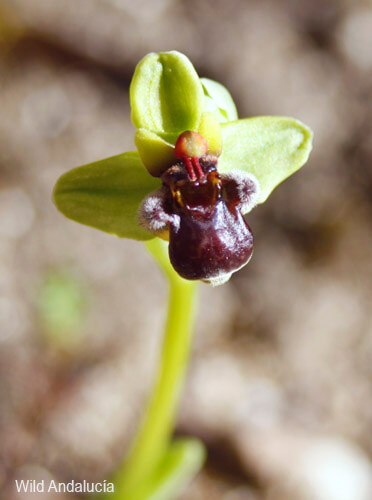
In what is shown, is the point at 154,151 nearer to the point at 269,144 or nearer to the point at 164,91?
the point at 164,91

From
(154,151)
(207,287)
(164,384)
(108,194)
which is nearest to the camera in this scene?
(154,151)

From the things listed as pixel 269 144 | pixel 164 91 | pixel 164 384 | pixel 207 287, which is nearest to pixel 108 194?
pixel 164 91

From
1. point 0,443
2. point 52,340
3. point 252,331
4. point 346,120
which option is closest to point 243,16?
point 346,120

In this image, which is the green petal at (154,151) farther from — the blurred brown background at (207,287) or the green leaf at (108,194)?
the blurred brown background at (207,287)

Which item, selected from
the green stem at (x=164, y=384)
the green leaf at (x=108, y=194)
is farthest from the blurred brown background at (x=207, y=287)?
the green leaf at (x=108, y=194)

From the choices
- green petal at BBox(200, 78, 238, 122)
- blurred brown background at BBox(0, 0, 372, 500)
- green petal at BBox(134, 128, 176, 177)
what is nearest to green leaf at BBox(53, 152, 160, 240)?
green petal at BBox(134, 128, 176, 177)

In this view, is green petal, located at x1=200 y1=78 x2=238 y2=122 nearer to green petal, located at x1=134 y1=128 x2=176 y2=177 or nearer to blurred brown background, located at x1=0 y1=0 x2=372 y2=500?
green petal, located at x1=134 y1=128 x2=176 y2=177

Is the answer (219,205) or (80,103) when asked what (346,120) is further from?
(219,205)
